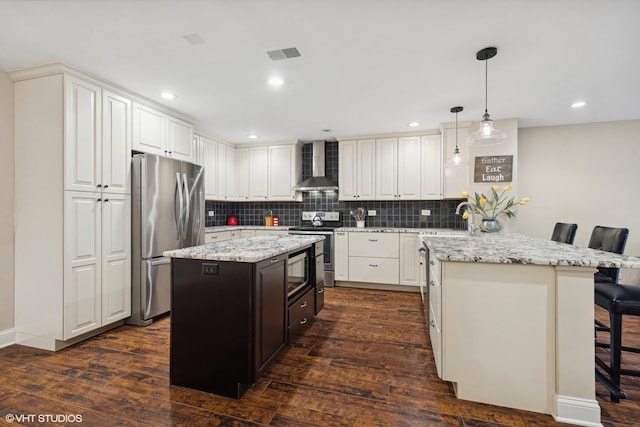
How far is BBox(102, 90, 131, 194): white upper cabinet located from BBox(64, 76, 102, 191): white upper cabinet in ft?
0.18

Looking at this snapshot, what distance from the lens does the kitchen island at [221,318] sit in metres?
1.79

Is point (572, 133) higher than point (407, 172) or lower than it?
higher

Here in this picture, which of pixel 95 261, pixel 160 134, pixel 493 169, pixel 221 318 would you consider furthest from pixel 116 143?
pixel 493 169

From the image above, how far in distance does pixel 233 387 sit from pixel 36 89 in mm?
2987

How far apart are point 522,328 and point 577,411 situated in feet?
1.58

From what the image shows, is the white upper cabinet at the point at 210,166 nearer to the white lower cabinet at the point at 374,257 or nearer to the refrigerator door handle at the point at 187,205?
the refrigerator door handle at the point at 187,205

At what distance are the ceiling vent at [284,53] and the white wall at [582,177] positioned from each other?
3.77m

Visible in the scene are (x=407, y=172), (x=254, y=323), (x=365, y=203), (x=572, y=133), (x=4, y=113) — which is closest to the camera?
(x=254, y=323)

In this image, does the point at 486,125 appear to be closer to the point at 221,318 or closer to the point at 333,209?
the point at 221,318

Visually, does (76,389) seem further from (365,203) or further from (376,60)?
(365,203)

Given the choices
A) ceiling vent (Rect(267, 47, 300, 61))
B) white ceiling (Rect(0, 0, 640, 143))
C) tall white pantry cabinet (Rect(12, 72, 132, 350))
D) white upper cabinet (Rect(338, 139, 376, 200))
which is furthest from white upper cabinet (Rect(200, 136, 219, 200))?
ceiling vent (Rect(267, 47, 300, 61))

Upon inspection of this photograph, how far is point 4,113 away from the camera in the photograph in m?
2.54

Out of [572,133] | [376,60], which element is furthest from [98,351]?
[572,133]

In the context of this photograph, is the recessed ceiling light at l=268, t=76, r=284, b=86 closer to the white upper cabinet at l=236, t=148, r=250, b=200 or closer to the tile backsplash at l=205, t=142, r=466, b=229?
the tile backsplash at l=205, t=142, r=466, b=229
